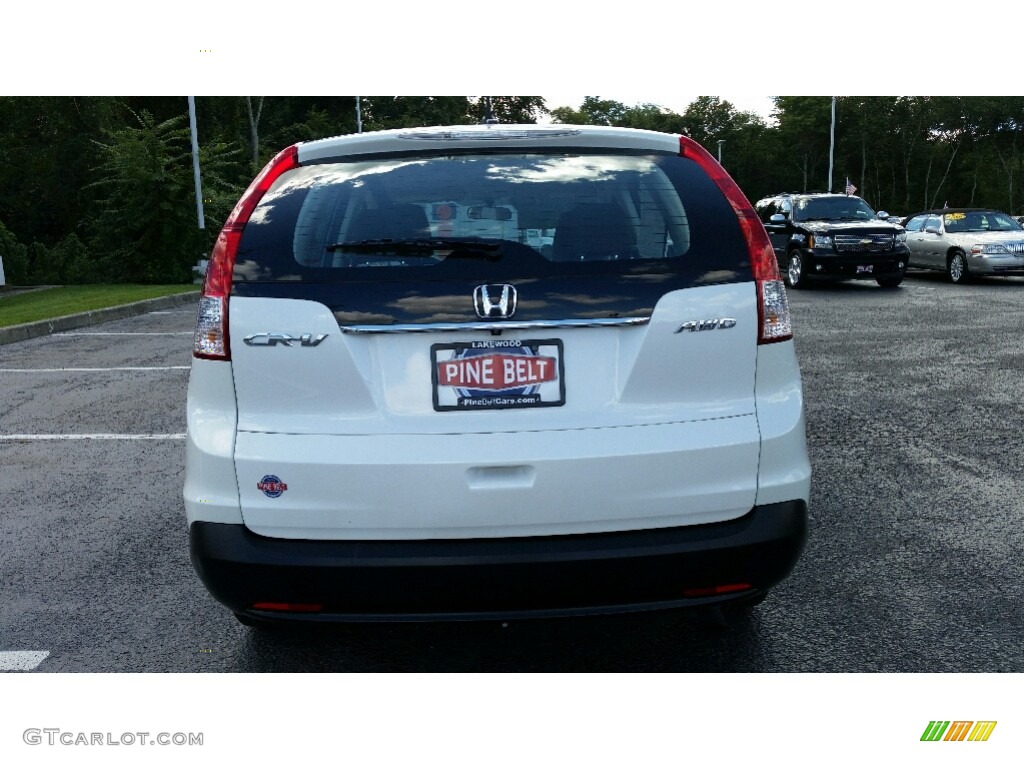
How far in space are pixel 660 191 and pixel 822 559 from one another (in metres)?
2.05

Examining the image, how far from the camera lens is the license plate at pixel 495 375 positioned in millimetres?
2771

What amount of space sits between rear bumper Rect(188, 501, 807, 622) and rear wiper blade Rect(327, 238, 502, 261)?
78cm

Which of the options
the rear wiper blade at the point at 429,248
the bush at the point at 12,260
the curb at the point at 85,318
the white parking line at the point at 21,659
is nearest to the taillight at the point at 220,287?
the rear wiper blade at the point at 429,248

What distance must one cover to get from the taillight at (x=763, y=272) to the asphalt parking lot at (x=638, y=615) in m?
0.88

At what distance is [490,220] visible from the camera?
2.91 meters

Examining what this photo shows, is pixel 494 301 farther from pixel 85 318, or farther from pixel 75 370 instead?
pixel 85 318

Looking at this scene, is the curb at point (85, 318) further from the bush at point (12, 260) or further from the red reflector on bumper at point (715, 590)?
the red reflector on bumper at point (715, 590)

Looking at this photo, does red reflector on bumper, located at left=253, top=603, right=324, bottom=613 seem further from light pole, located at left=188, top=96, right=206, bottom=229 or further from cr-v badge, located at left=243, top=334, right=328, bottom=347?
light pole, located at left=188, top=96, right=206, bottom=229

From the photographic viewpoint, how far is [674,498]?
2781mm

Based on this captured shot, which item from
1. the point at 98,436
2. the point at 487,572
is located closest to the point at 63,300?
the point at 98,436

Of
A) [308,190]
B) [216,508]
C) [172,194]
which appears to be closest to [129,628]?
[216,508]

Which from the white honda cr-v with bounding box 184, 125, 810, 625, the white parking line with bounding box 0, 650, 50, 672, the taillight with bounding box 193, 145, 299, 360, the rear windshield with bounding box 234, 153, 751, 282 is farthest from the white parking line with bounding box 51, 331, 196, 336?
the white honda cr-v with bounding box 184, 125, 810, 625

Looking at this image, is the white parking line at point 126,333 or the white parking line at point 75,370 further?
the white parking line at point 126,333
